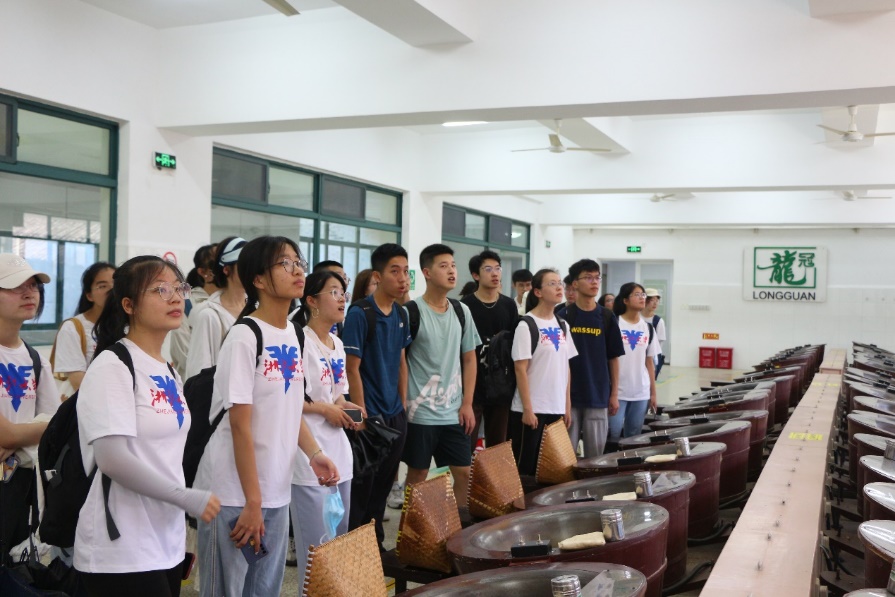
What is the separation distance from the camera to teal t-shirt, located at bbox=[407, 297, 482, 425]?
4.04m

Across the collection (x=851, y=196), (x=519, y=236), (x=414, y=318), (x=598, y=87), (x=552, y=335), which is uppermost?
(x=851, y=196)

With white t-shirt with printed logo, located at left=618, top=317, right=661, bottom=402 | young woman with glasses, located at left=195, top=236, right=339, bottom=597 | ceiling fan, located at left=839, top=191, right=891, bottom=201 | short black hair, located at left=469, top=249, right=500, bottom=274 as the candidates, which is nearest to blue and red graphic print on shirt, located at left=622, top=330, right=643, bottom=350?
white t-shirt with printed logo, located at left=618, top=317, right=661, bottom=402

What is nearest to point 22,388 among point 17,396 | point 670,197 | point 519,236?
point 17,396

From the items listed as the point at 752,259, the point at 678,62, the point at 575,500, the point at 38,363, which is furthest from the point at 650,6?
the point at 752,259

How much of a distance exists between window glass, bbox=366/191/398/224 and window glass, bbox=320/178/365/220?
272mm

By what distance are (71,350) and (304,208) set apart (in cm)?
506

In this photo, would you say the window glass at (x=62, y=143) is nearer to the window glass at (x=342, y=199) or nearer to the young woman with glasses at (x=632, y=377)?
the window glass at (x=342, y=199)

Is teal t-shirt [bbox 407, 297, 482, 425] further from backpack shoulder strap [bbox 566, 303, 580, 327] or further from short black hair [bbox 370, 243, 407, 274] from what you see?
backpack shoulder strap [bbox 566, 303, 580, 327]

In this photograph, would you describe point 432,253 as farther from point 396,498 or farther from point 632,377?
point 632,377

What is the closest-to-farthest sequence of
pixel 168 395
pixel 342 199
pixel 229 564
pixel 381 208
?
pixel 168 395
pixel 229 564
pixel 342 199
pixel 381 208

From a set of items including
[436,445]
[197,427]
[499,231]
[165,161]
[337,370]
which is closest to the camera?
[197,427]

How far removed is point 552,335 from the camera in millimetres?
4766

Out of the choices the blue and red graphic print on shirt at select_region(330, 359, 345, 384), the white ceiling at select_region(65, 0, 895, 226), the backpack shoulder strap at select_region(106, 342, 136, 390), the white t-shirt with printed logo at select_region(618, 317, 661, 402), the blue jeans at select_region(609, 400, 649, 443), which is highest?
the white ceiling at select_region(65, 0, 895, 226)

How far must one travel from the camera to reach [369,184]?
31.8 ft
